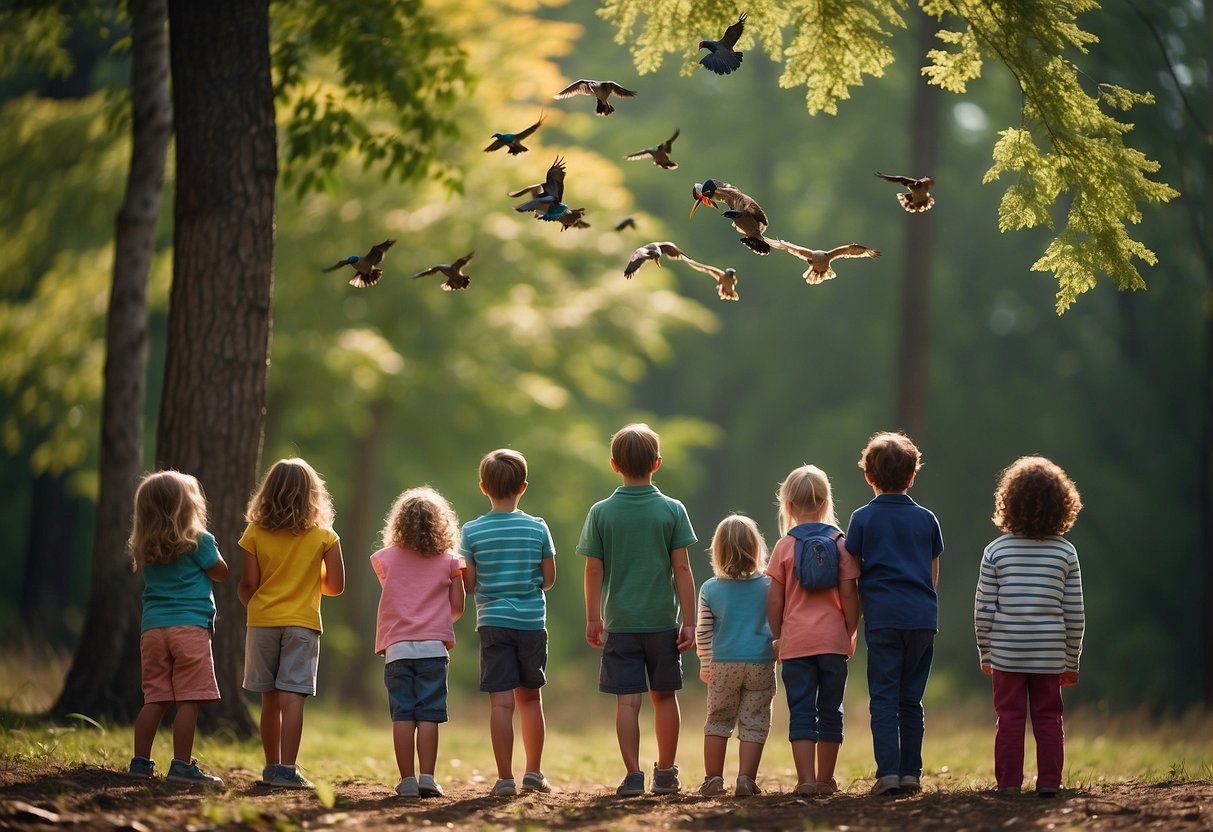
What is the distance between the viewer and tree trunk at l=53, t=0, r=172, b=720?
8773mm

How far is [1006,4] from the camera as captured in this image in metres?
7.36

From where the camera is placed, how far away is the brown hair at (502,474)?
6398mm

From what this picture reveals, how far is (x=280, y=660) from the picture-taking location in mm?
6309

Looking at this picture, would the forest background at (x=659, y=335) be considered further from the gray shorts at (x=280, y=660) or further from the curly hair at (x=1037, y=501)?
the gray shorts at (x=280, y=660)

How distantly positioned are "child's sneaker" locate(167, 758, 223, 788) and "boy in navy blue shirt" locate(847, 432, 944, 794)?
3.19 meters

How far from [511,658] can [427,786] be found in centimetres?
73

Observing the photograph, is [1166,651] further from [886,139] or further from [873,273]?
[886,139]

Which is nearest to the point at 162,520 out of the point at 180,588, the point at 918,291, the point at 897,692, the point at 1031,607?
the point at 180,588

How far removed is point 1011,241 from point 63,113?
20.0 m

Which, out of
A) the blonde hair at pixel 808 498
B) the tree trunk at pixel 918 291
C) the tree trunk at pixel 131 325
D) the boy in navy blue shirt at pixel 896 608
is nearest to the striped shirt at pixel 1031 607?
the boy in navy blue shirt at pixel 896 608

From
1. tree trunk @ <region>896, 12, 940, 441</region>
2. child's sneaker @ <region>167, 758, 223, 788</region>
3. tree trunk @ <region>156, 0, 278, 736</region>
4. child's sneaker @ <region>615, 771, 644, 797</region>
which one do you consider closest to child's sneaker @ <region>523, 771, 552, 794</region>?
child's sneaker @ <region>615, 771, 644, 797</region>

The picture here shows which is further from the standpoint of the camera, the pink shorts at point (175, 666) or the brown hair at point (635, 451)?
the brown hair at point (635, 451)

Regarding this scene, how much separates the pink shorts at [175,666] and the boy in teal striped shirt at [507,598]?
134cm

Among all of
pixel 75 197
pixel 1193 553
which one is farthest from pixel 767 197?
pixel 75 197
